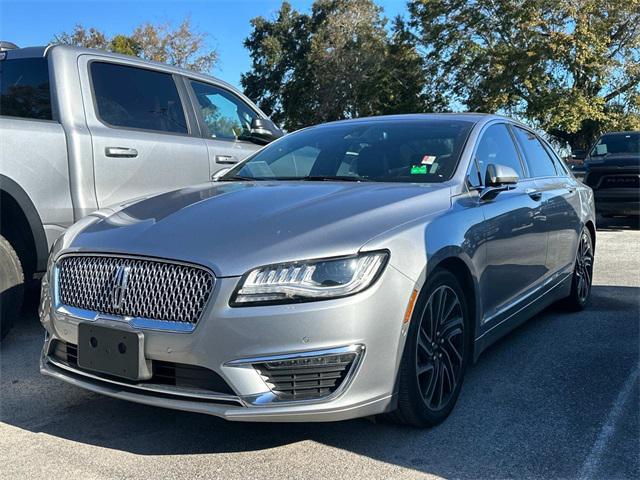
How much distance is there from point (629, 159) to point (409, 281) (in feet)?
32.5

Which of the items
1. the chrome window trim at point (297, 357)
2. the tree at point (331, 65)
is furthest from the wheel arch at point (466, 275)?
the tree at point (331, 65)

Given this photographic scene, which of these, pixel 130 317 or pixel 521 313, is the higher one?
pixel 130 317

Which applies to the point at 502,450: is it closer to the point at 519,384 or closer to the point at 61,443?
the point at 519,384

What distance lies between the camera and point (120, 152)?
4.84 metres

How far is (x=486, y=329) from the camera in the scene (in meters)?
3.72

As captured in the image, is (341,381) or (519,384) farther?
(519,384)

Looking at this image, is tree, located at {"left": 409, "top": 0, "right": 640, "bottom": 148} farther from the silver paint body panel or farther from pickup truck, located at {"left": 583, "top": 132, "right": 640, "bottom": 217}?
the silver paint body panel

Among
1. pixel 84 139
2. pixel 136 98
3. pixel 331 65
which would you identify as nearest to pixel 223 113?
pixel 136 98

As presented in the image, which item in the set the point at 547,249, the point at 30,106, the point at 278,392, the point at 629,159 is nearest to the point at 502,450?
the point at 278,392

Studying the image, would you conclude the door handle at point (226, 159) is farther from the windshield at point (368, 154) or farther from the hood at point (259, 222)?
the hood at point (259, 222)

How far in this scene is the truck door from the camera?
4775mm

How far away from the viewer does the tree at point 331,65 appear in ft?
108

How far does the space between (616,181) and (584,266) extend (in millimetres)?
6355

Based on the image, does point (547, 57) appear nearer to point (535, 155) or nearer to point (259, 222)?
point (535, 155)
